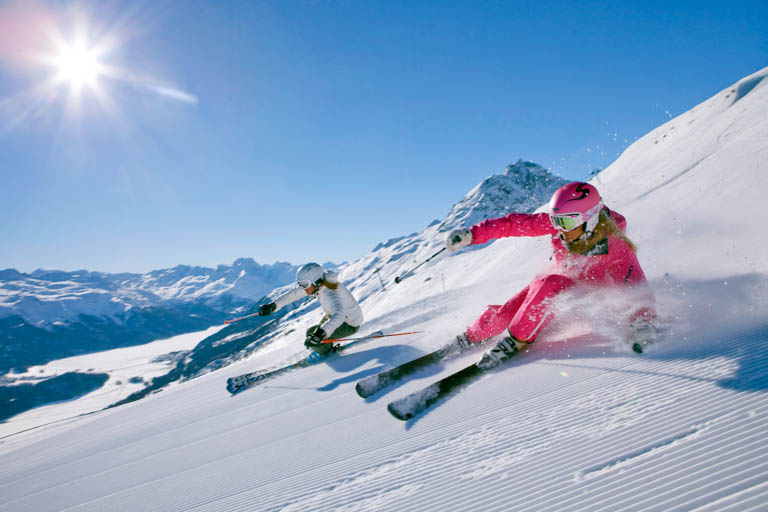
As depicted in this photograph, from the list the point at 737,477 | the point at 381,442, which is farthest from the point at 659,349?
the point at 381,442

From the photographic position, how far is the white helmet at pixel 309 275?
7.06m

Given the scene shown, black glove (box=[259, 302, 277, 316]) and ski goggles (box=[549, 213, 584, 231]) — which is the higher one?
black glove (box=[259, 302, 277, 316])

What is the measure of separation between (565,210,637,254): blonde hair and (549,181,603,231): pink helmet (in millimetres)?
56

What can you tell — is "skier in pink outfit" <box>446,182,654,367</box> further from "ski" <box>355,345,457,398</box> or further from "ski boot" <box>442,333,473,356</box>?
"ski" <box>355,345,457,398</box>

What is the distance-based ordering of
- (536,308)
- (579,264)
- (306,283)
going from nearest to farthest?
(536,308), (579,264), (306,283)

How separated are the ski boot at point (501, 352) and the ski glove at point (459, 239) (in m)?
1.59

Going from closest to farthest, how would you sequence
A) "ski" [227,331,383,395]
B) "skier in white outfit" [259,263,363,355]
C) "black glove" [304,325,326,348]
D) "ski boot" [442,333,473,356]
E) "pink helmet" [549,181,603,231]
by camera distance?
1. "pink helmet" [549,181,603,231]
2. "ski boot" [442,333,473,356]
3. "ski" [227,331,383,395]
4. "black glove" [304,325,326,348]
5. "skier in white outfit" [259,263,363,355]

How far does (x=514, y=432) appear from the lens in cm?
268

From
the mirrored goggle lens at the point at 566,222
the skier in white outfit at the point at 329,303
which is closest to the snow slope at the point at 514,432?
the skier in white outfit at the point at 329,303

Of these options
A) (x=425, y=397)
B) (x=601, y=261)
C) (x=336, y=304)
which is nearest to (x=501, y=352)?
(x=425, y=397)

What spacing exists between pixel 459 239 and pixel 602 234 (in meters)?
1.76

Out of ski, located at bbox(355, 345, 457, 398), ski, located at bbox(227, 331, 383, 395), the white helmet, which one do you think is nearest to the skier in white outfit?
the white helmet

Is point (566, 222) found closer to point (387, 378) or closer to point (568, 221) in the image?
point (568, 221)

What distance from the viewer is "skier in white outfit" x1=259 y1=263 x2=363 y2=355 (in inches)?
271
